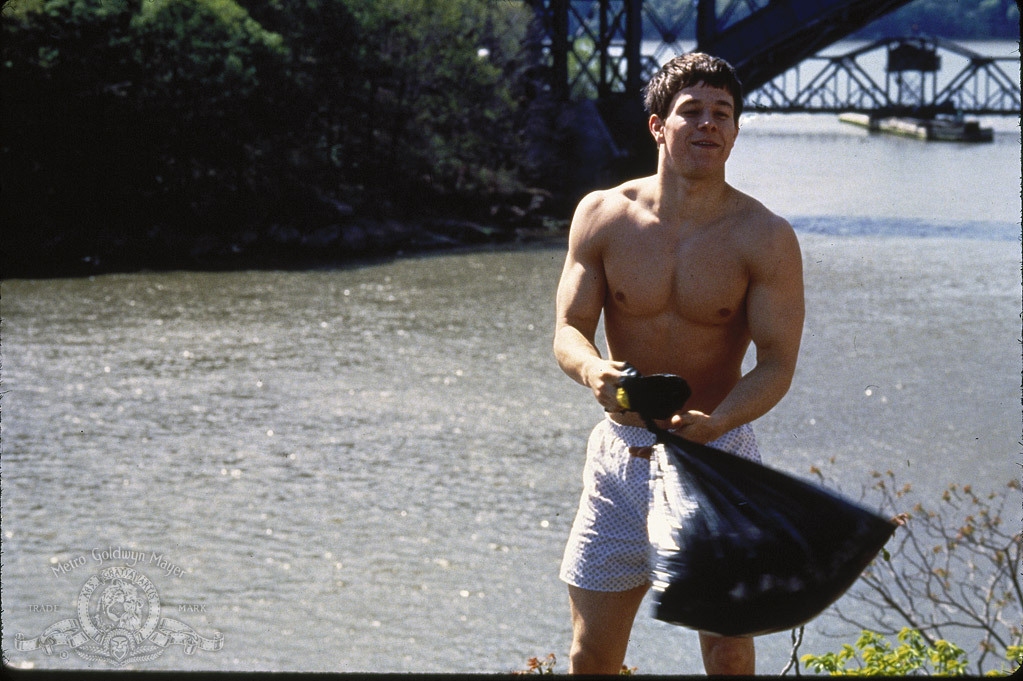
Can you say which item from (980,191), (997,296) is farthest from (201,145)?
(980,191)

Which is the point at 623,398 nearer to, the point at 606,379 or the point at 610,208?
the point at 606,379

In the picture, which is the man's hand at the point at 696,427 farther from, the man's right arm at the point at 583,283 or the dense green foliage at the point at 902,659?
the dense green foliage at the point at 902,659

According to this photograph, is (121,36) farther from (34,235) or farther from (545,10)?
(545,10)

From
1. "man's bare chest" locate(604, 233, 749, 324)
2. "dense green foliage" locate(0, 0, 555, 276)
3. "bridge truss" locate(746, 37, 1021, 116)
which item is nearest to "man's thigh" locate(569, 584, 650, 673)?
"man's bare chest" locate(604, 233, 749, 324)

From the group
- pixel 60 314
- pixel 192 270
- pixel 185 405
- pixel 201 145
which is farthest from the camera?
pixel 201 145

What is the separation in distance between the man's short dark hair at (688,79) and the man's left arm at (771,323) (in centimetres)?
37

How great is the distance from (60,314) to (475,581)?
377 inches

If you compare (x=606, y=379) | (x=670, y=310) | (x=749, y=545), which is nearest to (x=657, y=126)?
(x=670, y=310)

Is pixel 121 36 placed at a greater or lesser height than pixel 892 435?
greater

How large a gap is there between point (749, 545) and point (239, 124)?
19770 mm

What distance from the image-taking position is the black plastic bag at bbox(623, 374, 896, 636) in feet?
10.4

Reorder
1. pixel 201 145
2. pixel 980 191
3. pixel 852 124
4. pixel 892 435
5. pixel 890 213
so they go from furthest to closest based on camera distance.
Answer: pixel 852 124 < pixel 980 191 < pixel 890 213 < pixel 201 145 < pixel 892 435

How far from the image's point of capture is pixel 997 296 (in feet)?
60.1

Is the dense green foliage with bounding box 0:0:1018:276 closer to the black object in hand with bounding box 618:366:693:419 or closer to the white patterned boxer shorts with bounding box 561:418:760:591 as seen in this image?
the white patterned boxer shorts with bounding box 561:418:760:591
